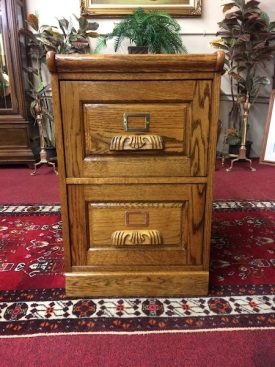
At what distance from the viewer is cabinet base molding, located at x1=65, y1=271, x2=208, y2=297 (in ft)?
3.36

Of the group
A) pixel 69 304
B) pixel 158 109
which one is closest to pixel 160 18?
pixel 158 109

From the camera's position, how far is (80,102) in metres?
0.88

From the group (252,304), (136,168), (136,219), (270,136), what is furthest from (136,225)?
(270,136)

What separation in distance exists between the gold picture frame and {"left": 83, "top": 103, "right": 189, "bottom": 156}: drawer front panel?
2521 millimetres

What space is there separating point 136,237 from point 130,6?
8.96ft

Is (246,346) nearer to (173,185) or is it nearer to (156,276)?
(156,276)

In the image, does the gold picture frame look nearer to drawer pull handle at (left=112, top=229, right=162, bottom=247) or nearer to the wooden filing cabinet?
the wooden filing cabinet

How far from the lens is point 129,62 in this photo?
0.84 m

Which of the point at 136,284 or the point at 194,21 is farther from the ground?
the point at 194,21

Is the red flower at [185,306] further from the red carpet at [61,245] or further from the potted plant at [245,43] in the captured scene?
the potted plant at [245,43]

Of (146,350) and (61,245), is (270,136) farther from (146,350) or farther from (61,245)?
(146,350)

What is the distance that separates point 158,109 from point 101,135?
0.60 ft

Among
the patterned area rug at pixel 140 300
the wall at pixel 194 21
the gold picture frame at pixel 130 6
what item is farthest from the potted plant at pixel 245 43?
the patterned area rug at pixel 140 300

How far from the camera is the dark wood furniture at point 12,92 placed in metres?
2.60
